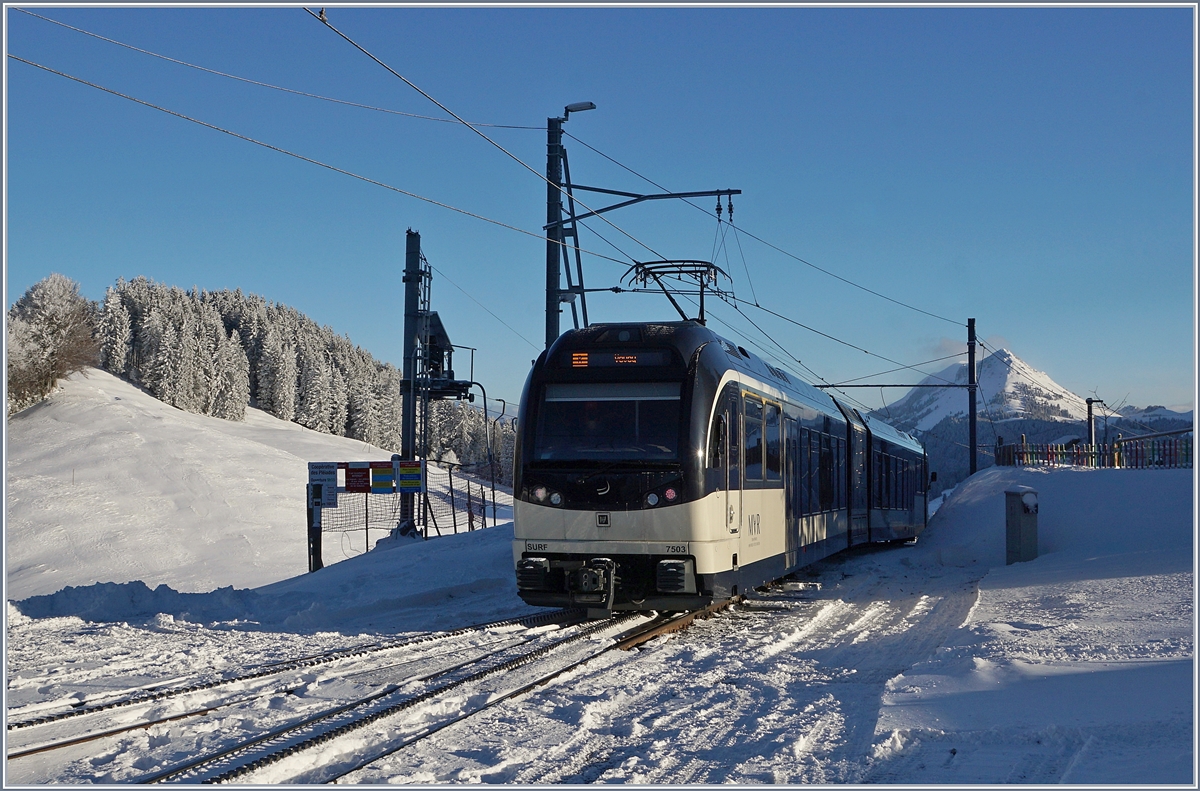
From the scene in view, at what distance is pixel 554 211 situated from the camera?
789 inches

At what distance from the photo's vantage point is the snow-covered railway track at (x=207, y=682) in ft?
24.5

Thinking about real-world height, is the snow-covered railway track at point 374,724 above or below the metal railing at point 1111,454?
below

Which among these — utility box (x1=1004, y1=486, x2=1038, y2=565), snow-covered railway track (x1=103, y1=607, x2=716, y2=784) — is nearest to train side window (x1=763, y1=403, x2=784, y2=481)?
snow-covered railway track (x1=103, y1=607, x2=716, y2=784)

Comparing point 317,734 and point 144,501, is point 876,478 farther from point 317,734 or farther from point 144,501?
point 144,501

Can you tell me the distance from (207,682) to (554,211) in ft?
43.1

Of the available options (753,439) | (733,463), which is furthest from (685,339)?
(753,439)

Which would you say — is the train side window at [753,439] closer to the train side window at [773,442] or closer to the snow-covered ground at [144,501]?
the train side window at [773,442]

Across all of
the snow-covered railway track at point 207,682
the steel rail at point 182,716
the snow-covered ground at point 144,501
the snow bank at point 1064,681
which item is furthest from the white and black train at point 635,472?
A: the snow-covered ground at point 144,501

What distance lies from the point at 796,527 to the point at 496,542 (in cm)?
682

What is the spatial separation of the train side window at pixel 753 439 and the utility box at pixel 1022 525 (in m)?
6.84

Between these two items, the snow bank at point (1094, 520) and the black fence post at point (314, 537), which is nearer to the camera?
the snow bank at point (1094, 520)

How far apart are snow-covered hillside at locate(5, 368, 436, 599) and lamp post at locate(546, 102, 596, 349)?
15720 millimetres

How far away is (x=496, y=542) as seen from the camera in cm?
2008

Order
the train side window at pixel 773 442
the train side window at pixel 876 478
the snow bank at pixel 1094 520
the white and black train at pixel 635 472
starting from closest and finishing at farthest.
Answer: the white and black train at pixel 635 472 < the train side window at pixel 773 442 < the snow bank at pixel 1094 520 < the train side window at pixel 876 478
